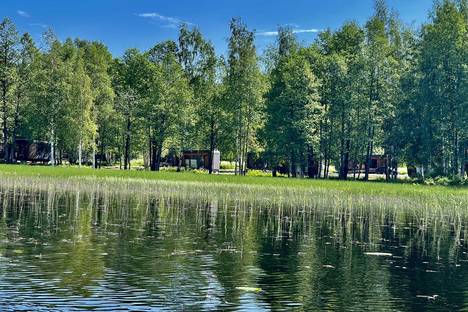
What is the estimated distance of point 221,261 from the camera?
20.2m

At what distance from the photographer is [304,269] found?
766 inches

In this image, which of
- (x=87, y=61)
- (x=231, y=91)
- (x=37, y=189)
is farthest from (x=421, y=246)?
(x=87, y=61)

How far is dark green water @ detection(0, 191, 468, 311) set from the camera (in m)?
14.8

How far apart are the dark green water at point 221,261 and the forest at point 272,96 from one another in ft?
142

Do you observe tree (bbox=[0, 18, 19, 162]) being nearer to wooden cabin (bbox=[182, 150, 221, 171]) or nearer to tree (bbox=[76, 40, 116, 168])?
tree (bbox=[76, 40, 116, 168])

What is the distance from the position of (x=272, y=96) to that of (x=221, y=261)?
69900 millimetres

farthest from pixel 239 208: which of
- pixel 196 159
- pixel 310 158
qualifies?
pixel 196 159

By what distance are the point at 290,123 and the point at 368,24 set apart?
20.3 meters

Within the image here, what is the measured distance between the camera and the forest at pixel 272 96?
7544 cm

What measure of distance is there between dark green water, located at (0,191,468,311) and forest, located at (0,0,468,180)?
43286 mm

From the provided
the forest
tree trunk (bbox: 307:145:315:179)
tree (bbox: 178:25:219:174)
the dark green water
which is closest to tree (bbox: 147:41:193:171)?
the forest

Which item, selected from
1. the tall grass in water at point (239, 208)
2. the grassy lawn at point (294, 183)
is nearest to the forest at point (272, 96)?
the grassy lawn at point (294, 183)

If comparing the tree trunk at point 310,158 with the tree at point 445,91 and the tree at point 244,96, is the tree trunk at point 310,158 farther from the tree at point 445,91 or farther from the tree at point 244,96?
the tree at point 445,91

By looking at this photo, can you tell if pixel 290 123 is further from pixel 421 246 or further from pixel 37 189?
pixel 421 246
